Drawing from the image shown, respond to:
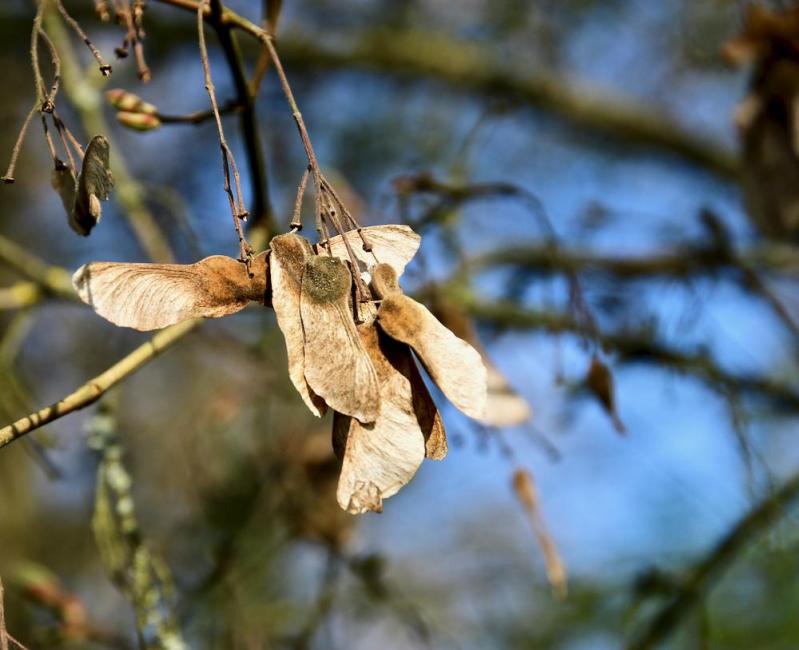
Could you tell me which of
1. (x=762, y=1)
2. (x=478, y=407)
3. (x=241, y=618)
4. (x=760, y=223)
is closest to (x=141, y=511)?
(x=241, y=618)

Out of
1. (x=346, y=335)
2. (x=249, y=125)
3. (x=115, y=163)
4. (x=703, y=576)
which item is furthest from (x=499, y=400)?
(x=115, y=163)

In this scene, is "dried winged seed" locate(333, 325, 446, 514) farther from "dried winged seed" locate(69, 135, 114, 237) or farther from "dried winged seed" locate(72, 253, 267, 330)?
"dried winged seed" locate(69, 135, 114, 237)

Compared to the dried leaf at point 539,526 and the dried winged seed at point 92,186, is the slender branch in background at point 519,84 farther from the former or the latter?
the dried winged seed at point 92,186

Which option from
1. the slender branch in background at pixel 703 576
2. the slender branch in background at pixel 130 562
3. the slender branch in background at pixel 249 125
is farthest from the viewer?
the slender branch in background at pixel 703 576

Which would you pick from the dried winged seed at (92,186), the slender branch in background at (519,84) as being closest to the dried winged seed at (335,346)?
the dried winged seed at (92,186)

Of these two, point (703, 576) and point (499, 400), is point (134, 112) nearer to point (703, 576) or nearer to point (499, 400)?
point (499, 400)

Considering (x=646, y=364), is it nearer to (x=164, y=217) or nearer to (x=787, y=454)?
(x=164, y=217)

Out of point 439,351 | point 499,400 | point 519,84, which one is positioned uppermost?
point 439,351
